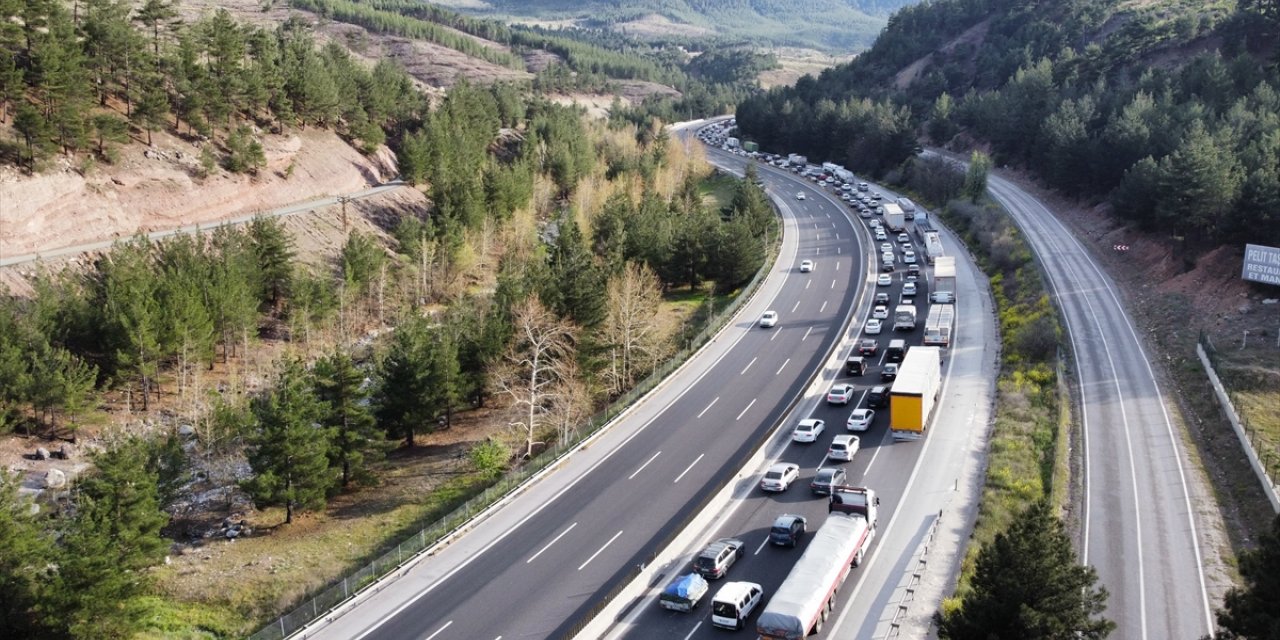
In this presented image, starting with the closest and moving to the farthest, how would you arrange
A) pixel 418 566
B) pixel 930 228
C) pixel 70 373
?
1. pixel 418 566
2. pixel 70 373
3. pixel 930 228

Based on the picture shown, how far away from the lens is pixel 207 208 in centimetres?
8006

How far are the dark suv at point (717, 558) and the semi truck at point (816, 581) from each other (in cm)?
295

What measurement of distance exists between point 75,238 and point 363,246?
20834mm

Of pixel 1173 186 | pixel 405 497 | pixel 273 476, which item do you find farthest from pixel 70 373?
pixel 1173 186

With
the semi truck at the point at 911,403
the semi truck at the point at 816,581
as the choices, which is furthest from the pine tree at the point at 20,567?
the semi truck at the point at 911,403

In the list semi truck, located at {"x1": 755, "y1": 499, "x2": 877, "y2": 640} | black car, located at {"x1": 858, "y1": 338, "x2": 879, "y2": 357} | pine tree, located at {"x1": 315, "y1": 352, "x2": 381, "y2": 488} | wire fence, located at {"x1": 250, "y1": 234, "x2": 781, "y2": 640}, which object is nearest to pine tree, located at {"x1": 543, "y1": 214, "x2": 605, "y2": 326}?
wire fence, located at {"x1": 250, "y1": 234, "x2": 781, "y2": 640}

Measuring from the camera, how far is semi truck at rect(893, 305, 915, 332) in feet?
218

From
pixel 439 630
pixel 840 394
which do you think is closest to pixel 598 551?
pixel 439 630

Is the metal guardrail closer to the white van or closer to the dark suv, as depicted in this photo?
the white van

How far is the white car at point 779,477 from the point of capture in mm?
41219

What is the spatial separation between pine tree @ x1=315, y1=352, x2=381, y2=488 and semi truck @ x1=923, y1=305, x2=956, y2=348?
36151 mm

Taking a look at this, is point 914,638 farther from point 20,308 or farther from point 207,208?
point 207,208

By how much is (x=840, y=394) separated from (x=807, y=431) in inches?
248

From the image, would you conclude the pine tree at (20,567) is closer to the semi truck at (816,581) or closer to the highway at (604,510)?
the highway at (604,510)
